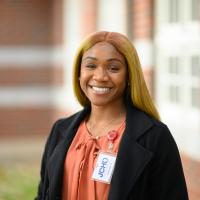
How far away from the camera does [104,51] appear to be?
3213 millimetres

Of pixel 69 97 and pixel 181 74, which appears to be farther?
pixel 69 97

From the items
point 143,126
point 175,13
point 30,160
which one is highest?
point 175,13

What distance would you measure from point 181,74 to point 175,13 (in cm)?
60

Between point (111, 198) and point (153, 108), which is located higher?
point (153, 108)

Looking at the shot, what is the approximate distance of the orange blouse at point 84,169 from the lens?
10.3 ft

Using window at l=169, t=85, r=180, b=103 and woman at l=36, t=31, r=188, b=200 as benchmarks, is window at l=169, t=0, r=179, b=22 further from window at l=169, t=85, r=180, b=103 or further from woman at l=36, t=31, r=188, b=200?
woman at l=36, t=31, r=188, b=200

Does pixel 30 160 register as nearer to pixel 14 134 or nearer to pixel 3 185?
pixel 14 134

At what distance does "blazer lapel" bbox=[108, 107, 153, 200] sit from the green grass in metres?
4.94

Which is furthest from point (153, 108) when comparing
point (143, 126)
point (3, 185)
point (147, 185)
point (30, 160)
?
point (30, 160)

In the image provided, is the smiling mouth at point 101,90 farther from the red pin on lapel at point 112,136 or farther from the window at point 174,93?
the window at point 174,93

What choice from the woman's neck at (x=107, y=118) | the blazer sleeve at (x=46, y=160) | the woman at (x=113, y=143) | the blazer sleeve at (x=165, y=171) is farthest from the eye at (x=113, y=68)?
the blazer sleeve at (x=46, y=160)

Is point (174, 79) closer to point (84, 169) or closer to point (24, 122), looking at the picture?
point (84, 169)

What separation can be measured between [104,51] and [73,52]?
861 centimetres

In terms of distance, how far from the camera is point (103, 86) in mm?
3209
